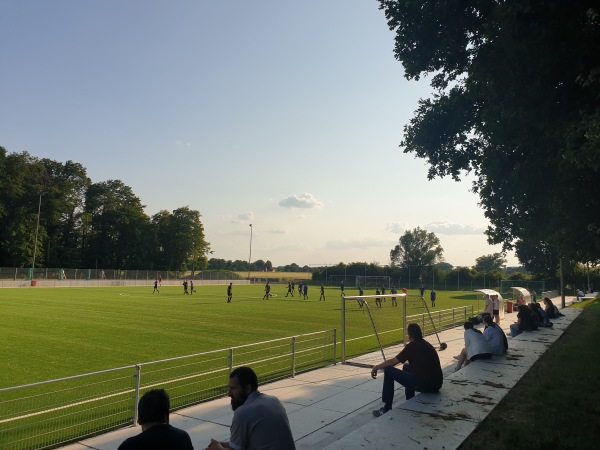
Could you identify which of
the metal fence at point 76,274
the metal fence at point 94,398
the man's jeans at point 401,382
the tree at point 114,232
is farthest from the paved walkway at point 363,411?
the tree at point 114,232

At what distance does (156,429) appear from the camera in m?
3.16

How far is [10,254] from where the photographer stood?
71.6 m

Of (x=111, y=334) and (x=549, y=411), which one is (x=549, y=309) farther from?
(x=111, y=334)

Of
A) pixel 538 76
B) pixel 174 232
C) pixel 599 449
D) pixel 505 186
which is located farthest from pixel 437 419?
pixel 174 232

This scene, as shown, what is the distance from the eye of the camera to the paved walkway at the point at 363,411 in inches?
217

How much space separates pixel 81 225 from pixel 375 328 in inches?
3569

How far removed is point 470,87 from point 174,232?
89.6 meters

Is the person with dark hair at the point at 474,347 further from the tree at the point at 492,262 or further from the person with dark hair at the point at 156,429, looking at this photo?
the tree at the point at 492,262

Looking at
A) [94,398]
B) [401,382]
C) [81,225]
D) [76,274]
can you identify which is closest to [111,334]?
[94,398]

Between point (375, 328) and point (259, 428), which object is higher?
point (259, 428)

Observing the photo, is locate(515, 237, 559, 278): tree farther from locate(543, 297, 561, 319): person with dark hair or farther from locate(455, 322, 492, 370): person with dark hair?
locate(455, 322, 492, 370): person with dark hair

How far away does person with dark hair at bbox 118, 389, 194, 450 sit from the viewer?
3057 mm

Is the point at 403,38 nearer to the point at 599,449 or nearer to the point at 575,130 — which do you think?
the point at 575,130

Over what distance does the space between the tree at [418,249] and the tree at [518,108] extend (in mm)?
113538
